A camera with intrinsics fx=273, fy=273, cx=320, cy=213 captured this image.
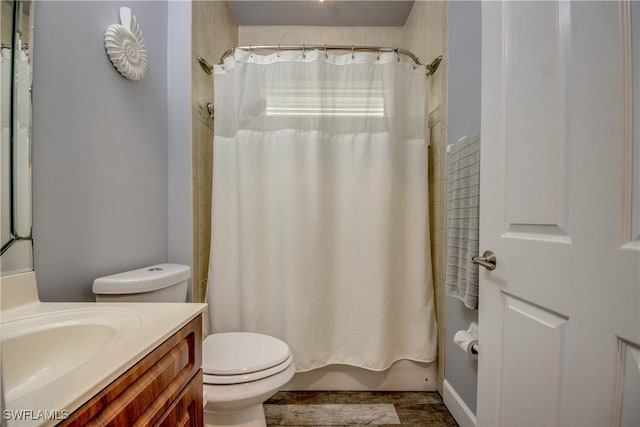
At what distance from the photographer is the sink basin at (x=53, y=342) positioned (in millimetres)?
543

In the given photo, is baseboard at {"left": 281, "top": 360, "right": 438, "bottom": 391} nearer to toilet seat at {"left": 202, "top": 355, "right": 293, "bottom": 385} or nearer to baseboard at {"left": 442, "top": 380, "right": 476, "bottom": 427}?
baseboard at {"left": 442, "top": 380, "right": 476, "bottom": 427}

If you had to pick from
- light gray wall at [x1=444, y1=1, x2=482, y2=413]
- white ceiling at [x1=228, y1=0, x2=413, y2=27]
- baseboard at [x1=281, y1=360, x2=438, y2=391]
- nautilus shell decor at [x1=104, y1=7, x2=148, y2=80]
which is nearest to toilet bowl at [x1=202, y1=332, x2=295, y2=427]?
baseboard at [x1=281, y1=360, x2=438, y2=391]

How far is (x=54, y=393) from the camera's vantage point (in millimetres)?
355

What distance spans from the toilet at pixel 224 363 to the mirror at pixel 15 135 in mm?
290

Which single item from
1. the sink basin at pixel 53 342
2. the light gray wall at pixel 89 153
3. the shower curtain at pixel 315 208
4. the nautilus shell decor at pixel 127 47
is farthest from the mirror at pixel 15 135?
the shower curtain at pixel 315 208

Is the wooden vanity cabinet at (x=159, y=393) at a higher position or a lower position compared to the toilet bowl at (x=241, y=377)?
higher

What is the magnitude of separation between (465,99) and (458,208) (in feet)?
1.65

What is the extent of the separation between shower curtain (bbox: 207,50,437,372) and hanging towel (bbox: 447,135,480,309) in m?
0.33

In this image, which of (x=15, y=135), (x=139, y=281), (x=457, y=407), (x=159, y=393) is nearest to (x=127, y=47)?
(x=15, y=135)

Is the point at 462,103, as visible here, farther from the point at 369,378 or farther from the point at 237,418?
the point at 237,418

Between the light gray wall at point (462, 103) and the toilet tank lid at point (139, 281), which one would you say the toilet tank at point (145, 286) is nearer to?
the toilet tank lid at point (139, 281)

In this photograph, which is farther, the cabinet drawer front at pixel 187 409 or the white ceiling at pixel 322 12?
the white ceiling at pixel 322 12

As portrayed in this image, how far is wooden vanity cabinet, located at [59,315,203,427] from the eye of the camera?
0.40 metres

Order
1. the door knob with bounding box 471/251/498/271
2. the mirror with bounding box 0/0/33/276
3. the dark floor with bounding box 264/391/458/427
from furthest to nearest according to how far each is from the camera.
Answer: the dark floor with bounding box 264/391/458/427 < the door knob with bounding box 471/251/498/271 < the mirror with bounding box 0/0/33/276
